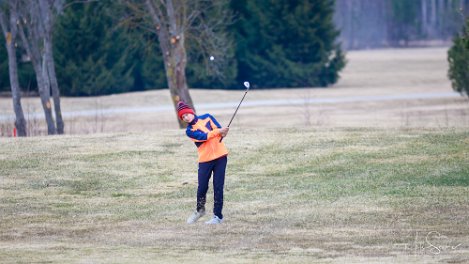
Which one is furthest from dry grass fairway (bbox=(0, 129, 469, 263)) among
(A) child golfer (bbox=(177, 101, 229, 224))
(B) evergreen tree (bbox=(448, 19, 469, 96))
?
(B) evergreen tree (bbox=(448, 19, 469, 96))

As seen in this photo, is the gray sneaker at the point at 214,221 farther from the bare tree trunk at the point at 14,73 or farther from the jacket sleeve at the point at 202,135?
the bare tree trunk at the point at 14,73

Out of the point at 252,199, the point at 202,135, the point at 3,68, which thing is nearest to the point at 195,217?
the point at 202,135

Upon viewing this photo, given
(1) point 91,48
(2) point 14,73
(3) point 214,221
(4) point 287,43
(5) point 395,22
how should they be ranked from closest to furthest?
(3) point 214,221, (2) point 14,73, (1) point 91,48, (4) point 287,43, (5) point 395,22

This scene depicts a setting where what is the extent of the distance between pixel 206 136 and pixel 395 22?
11242 cm

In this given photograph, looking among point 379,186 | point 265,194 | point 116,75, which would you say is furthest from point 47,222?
point 116,75

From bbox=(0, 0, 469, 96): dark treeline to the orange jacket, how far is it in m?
30.4

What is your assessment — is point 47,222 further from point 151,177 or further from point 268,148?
point 268,148

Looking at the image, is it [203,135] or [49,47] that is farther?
[49,47]

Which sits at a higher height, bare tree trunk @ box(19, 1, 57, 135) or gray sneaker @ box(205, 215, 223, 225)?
gray sneaker @ box(205, 215, 223, 225)

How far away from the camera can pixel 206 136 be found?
14.6m

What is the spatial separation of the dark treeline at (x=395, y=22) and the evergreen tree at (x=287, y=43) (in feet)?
148

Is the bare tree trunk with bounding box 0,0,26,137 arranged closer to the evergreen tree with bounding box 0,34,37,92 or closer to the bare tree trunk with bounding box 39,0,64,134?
the bare tree trunk with bounding box 39,0,64,134

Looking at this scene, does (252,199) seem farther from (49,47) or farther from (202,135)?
(49,47)

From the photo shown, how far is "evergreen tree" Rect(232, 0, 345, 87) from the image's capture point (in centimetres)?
6103
